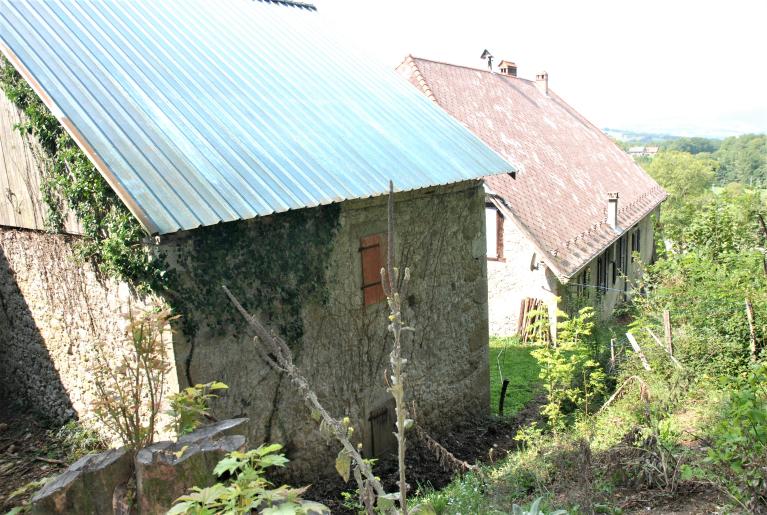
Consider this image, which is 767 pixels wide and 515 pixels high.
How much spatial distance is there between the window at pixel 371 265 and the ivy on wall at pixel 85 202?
2560 mm

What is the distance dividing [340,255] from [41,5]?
14.3 feet

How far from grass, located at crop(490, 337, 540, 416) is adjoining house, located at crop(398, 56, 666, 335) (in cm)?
71

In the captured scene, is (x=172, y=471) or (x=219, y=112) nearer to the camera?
(x=172, y=471)

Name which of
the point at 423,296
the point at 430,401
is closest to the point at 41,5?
the point at 423,296

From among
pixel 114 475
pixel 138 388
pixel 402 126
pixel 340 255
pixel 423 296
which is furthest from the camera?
pixel 402 126

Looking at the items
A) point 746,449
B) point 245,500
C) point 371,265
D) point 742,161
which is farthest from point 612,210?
point 742,161

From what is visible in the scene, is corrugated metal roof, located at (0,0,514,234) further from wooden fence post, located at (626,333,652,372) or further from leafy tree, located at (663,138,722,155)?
leafy tree, located at (663,138,722,155)

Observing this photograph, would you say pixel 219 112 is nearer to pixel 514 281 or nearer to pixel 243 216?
pixel 243 216

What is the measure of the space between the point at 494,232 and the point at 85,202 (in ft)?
33.0

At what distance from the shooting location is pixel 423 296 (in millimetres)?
7941

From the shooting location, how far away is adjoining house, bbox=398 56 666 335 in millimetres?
13680

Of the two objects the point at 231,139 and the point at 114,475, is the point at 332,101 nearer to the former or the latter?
the point at 231,139

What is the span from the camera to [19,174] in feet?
20.8

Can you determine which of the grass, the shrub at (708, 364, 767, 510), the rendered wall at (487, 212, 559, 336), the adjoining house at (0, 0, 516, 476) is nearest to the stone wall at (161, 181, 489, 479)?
the adjoining house at (0, 0, 516, 476)
